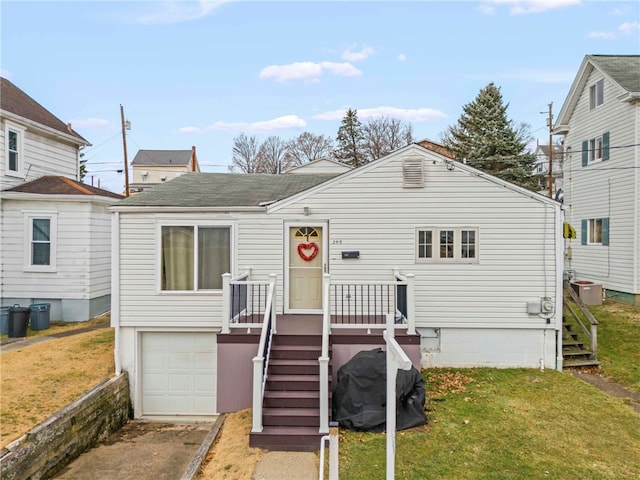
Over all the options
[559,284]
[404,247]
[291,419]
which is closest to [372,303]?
[404,247]

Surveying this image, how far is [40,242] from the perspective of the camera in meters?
12.7

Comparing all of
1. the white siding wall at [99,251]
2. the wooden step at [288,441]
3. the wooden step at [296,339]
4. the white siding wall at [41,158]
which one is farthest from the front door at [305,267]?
the white siding wall at [41,158]

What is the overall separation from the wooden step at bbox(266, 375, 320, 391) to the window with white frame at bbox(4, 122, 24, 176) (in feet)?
41.4

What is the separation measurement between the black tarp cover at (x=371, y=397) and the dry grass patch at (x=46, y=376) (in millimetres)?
4987

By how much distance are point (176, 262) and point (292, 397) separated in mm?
4288

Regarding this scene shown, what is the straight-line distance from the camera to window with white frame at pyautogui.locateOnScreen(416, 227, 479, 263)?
8.94 metres

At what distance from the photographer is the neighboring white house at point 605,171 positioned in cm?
1389

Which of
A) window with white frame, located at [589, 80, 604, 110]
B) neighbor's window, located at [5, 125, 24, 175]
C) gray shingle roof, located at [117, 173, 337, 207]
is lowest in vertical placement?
gray shingle roof, located at [117, 173, 337, 207]

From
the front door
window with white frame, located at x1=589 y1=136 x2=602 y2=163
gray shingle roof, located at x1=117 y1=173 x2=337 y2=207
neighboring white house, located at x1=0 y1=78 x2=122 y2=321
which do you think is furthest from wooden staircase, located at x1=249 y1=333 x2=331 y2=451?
window with white frame, located at x1=589 y1=136 x2=602 y2=163

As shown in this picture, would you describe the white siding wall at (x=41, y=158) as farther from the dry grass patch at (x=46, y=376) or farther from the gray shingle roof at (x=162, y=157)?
the gray shingle roof at (x=162, y=157)

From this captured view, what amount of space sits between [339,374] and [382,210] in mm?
3756

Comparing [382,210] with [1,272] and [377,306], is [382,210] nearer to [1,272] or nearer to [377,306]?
[377,306]

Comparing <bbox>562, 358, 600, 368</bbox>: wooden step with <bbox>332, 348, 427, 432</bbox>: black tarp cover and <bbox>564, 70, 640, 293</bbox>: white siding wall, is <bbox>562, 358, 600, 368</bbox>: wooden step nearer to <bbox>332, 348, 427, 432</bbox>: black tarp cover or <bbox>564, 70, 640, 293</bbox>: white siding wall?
<bbox>332, 348, 427, 432</bbox>: black tarp cover

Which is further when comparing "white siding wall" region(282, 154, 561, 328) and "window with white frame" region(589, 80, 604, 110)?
"window with white frame" region(589, 80, 604, 110)
